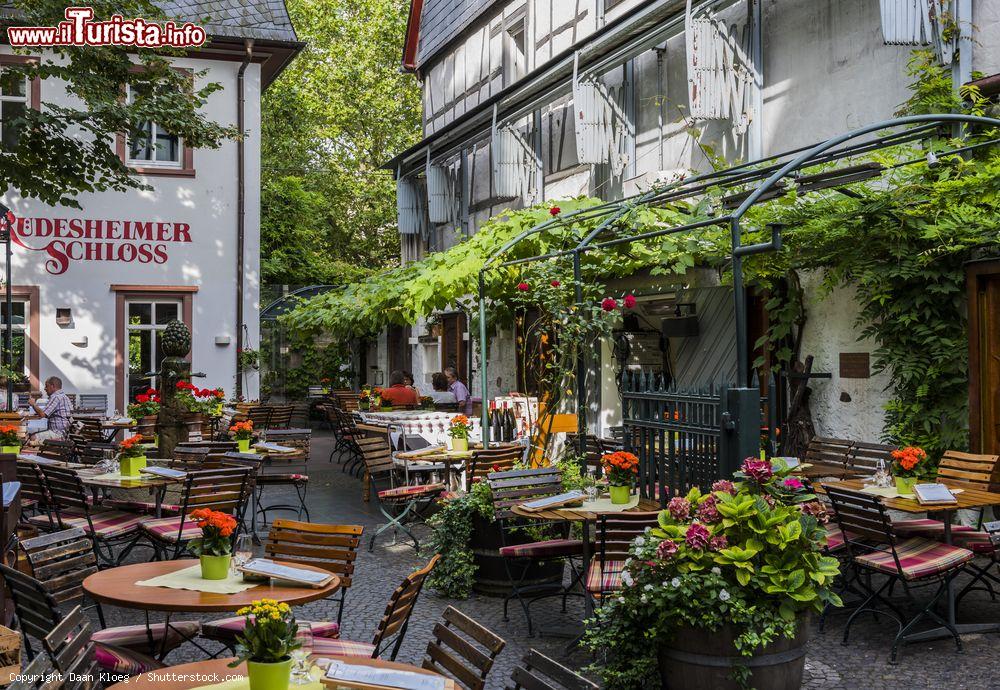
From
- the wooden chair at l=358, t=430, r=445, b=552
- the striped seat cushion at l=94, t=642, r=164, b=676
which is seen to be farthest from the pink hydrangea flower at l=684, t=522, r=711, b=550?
the wooden chair at l=358, t=430, r=445, b=552

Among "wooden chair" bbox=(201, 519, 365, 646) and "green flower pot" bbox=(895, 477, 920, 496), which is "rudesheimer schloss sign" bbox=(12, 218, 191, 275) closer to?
"wooden chair" bbox=(201, 519, 365, 646)

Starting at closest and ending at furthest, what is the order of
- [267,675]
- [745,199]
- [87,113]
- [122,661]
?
[267,675]
[122,661]
[745,199]
[87,113]

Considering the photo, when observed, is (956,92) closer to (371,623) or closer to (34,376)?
(371,623)

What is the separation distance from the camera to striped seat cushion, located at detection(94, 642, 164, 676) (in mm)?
3982

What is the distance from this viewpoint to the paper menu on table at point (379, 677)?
10.0ft

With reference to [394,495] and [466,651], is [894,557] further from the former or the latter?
[394,495]

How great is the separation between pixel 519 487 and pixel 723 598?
9.19ft

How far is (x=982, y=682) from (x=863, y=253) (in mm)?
4307

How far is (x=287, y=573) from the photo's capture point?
14.2 feet

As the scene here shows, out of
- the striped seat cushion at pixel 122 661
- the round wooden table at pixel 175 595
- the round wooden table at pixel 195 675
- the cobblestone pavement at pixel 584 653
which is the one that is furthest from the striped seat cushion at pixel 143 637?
the round wooden table at pixel 195 675

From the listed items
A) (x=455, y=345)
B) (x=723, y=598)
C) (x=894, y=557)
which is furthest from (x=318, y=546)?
(x=455, y=345)

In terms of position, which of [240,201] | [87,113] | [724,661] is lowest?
[724,661]

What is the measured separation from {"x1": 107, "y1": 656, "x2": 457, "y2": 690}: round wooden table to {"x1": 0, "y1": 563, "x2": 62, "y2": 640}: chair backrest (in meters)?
0.74

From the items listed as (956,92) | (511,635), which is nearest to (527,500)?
(511,635)
